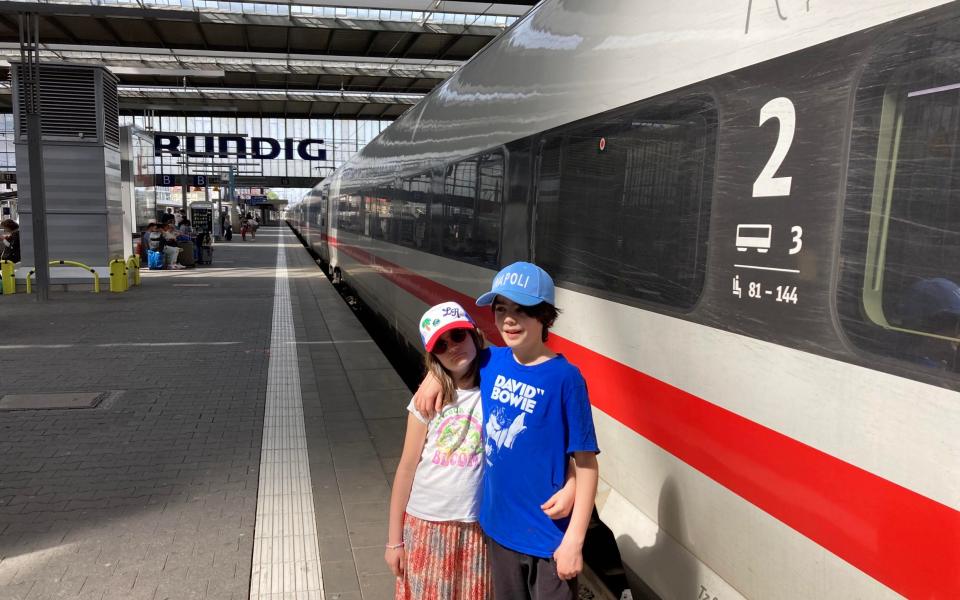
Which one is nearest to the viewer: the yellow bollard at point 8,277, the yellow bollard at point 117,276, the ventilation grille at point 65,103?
the yellow bollard at point 8,277

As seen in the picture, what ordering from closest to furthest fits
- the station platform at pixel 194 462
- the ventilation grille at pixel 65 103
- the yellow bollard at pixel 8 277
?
the station platform at pixel 194 462 → the yellow bollard at pixel 8 277 → the ventilation grille at pixel 65 103

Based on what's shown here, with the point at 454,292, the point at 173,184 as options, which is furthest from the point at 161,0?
the point at 173,184

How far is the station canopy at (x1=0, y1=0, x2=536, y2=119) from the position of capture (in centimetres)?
1731

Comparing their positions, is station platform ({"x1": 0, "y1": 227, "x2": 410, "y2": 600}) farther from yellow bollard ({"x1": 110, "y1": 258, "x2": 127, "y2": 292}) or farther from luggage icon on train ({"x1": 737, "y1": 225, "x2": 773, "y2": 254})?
yellow bollard ({"x1": 110, "y1": 258, "x2": 127, "y2": 292})

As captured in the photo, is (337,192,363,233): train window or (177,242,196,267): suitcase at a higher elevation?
(337,192,363,233): train window

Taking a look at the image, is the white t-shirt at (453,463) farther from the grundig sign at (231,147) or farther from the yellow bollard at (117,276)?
the grundig sign at (231,147)

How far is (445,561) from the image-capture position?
7.71ft

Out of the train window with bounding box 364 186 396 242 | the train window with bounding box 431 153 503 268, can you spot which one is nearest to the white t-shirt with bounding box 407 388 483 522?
the train window with bounding box 431 153 503 268

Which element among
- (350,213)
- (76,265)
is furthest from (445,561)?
(76,265)

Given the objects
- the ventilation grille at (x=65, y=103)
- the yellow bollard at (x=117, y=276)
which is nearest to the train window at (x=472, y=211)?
the yellow bollard at (x=117, y=276)

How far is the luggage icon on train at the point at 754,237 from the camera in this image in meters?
2.30

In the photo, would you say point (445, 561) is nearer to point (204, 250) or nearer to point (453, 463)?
point (453, 463)

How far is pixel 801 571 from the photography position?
7.13 feet

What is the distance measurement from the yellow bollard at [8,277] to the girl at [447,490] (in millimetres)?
15805
